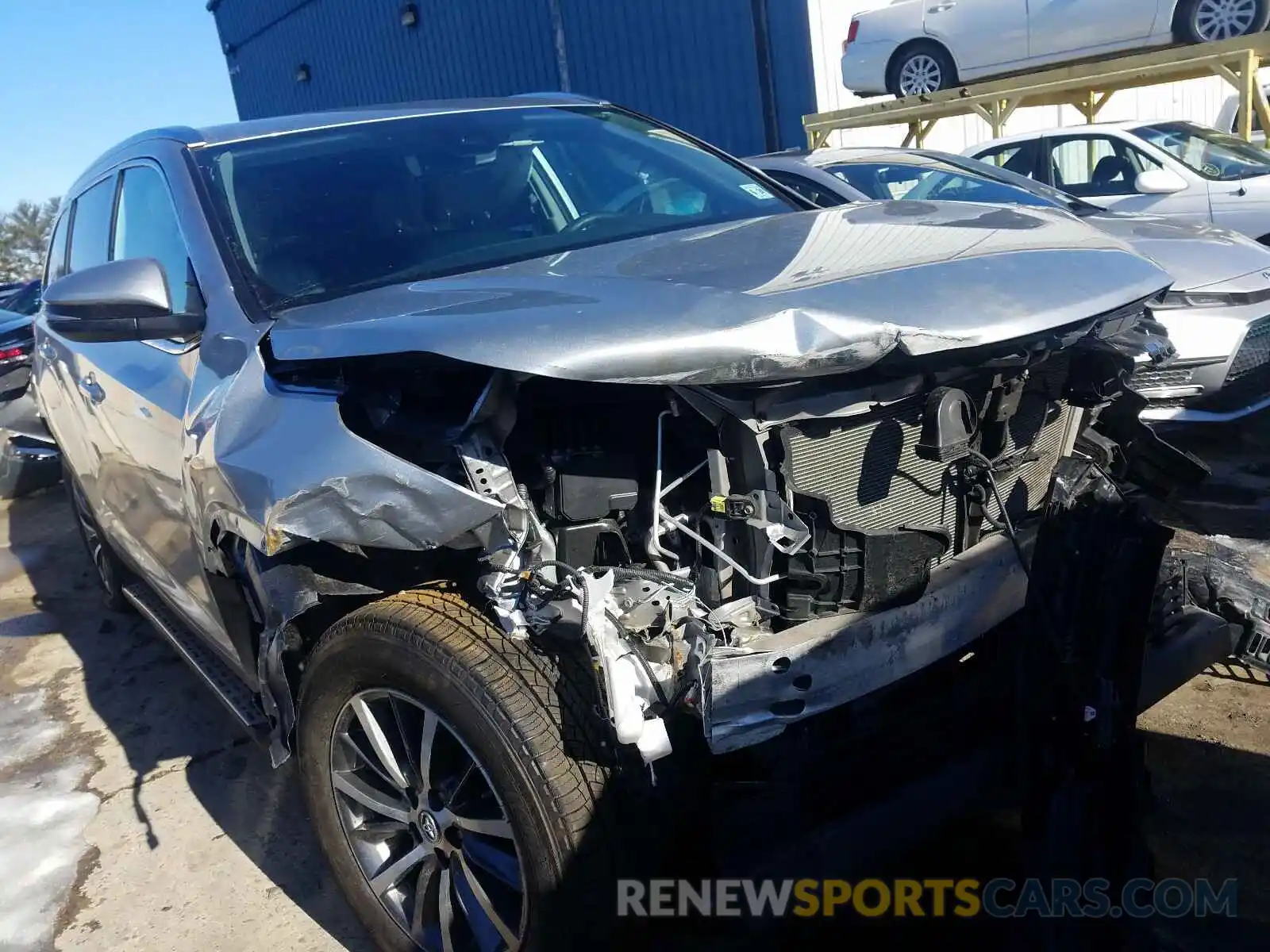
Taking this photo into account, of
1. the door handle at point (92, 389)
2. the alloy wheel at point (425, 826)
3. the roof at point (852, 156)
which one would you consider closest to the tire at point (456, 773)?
the alloy wheel at point (425, 826)

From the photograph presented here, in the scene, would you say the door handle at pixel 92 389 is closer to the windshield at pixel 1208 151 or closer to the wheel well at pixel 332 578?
the wheel well at pixel 332 578

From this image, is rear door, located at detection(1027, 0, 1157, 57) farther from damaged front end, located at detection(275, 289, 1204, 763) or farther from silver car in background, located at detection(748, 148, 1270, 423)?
damaged front end, located at detection(275, 289, 1204, 763)

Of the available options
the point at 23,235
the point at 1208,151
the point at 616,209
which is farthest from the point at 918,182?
the point at 23,235

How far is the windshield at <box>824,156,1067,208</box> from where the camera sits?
20.4 feet

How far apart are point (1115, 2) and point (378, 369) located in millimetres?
10150

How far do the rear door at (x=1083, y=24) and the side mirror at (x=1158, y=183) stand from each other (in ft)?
9.75

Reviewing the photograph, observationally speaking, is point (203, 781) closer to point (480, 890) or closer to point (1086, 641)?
point (480, 890)

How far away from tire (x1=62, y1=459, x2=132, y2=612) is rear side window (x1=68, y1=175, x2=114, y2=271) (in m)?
1.00

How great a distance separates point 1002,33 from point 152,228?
978 cm

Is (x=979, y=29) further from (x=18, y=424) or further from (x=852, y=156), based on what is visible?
(x=18, y=424)

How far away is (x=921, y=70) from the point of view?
11297mm

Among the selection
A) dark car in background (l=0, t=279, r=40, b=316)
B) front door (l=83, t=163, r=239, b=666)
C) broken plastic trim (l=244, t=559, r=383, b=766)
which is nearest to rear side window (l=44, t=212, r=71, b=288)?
front door (l=83, t=163, r=239, b=666)

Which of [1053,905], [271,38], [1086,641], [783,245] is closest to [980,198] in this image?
[783,245]

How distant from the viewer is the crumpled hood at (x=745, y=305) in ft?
5.97
